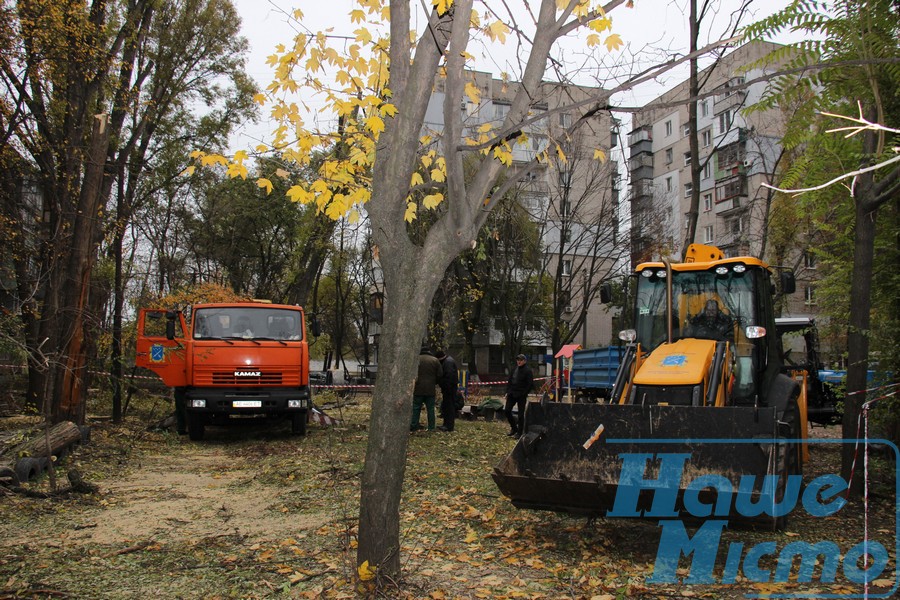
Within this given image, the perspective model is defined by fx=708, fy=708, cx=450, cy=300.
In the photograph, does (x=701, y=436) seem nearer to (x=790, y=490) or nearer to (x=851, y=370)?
(x=790, y=490)

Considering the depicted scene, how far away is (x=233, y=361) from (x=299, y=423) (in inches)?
71.6

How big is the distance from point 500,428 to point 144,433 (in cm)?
787

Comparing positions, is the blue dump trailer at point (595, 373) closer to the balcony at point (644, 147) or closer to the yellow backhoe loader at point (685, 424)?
the yellow backhoe loader at point (685, 424)

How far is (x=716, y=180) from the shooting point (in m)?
40.9

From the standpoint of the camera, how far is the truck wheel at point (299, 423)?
14156 mm

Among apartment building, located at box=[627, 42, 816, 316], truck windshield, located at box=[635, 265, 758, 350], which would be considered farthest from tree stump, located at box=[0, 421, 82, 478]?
apartment building, located at box=[627, 42, 816, 316]

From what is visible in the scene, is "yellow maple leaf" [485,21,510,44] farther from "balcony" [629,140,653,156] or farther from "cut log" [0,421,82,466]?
"balcony" [629,140,653,156]

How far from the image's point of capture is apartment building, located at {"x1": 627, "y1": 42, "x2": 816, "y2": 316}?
30.5m

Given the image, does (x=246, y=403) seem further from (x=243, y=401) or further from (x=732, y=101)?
(x=732, y=101)

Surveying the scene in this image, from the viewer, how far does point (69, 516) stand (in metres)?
7.29

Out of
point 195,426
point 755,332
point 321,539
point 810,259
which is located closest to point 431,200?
point 321,539

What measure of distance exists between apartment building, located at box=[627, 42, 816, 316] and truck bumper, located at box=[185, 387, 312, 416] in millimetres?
16412

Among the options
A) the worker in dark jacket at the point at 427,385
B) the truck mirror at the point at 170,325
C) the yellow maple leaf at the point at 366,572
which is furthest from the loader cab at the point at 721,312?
the truck mirror at the point at 170,325

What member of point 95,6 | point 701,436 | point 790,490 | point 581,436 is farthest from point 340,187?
point 95,6
